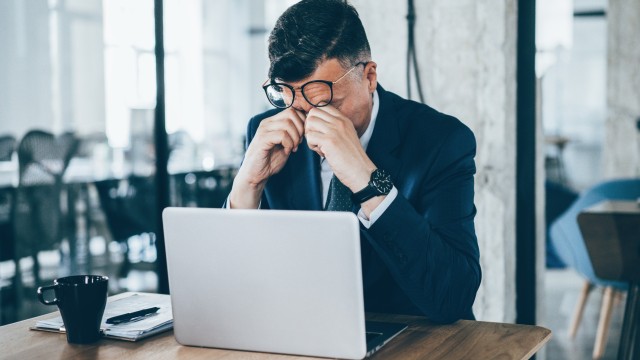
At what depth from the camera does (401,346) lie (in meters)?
1.22

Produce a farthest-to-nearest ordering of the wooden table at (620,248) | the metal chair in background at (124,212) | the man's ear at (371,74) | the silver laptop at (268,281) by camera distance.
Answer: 1. the metal chair in background at (124,212)
2. the wooden table at (620,248)
3. the man's ear at (371,74)
4. the silver laptop at (268,281)

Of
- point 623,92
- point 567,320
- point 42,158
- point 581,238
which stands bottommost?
point 567,320

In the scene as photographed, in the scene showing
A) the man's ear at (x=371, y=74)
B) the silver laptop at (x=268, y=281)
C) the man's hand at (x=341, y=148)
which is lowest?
the silver laptop at (x=268, y=281)

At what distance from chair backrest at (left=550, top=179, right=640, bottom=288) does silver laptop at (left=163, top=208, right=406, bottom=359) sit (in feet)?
8.86

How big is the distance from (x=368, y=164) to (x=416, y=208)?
25 cm

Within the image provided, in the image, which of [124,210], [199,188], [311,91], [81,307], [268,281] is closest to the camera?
[268,281]

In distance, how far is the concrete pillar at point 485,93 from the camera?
7.70ft

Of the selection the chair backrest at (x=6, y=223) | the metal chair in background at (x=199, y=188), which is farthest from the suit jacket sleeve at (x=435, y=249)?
the metal chair in background at (x=199, y=188)

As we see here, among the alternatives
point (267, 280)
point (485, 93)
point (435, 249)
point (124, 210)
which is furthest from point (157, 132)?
point (267, 280)

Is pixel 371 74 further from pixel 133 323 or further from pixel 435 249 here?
pixel 133 323

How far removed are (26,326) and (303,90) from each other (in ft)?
2.48

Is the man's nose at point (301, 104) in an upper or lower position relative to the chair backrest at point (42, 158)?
upper

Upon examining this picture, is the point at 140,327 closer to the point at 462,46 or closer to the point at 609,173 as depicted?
the point at 462,46

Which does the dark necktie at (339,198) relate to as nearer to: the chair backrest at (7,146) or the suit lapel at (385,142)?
the suit lapel at (385,142)
